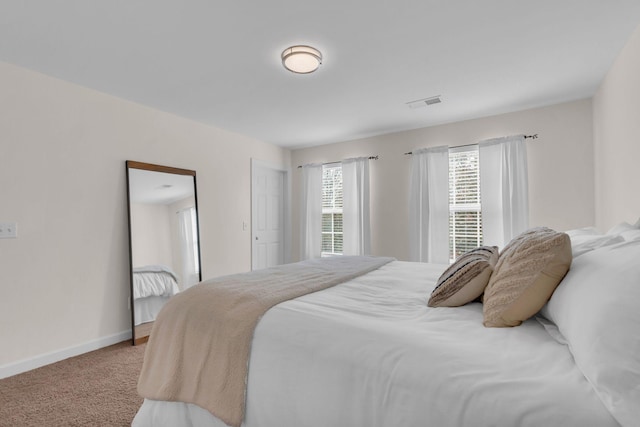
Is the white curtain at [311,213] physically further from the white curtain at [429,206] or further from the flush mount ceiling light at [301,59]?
the flush mount ceiling light at [301,59]

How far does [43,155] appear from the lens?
8.87ft

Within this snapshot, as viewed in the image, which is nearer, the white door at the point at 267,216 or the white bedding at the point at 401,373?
the white bedding at the point at 401,373

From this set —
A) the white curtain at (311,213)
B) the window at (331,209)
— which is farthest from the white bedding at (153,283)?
the window at (331,209)

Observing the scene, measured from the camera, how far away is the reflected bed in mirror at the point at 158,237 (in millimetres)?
3287

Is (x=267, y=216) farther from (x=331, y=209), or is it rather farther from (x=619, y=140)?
(x=619, y=140)

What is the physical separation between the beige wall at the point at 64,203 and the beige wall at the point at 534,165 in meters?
2.85

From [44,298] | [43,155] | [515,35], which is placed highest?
[515,35]

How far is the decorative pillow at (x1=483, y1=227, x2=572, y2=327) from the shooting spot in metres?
1.15

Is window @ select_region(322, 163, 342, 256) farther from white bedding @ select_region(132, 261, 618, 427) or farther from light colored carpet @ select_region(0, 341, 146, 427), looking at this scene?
white bedding @ select_region(132, 261, 618, 427)

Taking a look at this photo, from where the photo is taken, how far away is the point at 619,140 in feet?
8.29

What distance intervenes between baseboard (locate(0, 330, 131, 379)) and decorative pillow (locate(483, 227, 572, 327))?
3.37 m

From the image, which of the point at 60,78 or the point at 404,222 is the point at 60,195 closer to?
the point at 60,78

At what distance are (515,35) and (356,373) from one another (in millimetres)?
2445

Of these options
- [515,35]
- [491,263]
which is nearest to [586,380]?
[491,263]
